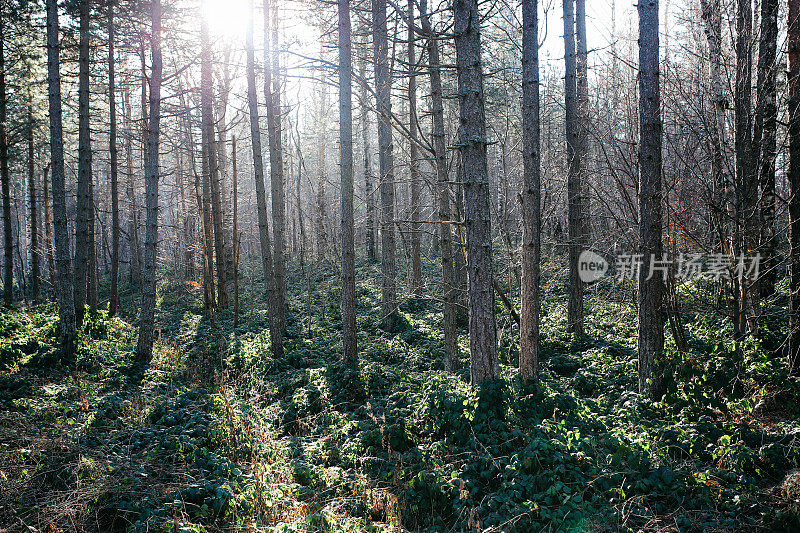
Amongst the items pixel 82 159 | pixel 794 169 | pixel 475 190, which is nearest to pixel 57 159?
pixel 82 159

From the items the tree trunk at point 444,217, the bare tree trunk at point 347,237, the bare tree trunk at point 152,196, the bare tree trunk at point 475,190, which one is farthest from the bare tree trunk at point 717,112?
the bare tree trunk at point 152,196

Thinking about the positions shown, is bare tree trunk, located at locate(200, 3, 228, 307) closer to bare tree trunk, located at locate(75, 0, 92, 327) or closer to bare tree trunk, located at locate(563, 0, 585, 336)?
bare tree trunk, located at locate(75, 0, 92, 327)

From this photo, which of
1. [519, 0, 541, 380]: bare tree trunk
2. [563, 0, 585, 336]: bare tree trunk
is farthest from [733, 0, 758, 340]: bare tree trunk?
[563, 0, 585, 336]: bare tree trunk

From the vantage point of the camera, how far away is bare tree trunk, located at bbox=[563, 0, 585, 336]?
9.13 metres

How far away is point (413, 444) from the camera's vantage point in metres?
5.86

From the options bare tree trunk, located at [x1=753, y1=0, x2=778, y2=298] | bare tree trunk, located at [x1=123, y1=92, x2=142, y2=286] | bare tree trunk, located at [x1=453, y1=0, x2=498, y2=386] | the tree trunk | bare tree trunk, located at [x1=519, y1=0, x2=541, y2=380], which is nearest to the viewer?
bare tree trunk, located at [x1=453, y1=0, x2=498, y2=386]

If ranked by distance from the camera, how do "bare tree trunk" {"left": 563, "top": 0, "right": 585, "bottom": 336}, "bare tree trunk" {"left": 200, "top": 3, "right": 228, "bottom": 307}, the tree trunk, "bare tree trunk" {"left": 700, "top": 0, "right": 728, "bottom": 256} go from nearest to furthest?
"bare tree trunk" {"left": 700, "top": 0, "right": 728, "bottom": 256}
the tree trunk
"bare tree trunk" {"left": 563, "top": 0, "right": 585, "bottom": 336}
"bare tree trunk" {"left": 200, "top": 3, "right": 228, "bottom": 307}

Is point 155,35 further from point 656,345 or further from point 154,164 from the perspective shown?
point 656,345

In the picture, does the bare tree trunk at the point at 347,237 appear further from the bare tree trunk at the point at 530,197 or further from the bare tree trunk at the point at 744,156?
the bare tree trunk at the point at 744,156

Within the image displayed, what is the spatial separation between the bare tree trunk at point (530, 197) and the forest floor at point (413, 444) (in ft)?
2.56

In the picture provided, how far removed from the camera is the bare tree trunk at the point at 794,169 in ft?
19.7

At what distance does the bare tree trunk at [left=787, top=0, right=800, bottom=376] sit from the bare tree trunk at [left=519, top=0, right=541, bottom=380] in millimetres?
3170

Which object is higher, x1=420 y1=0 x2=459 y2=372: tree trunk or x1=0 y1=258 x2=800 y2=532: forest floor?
x1=420 y1=0 x2=459 y2=372: tree trunk

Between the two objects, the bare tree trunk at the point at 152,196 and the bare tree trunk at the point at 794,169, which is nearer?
the bare tree trunk at the point at 794,169
